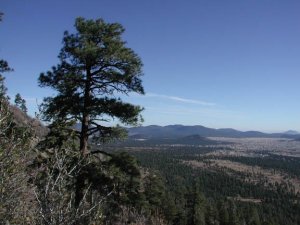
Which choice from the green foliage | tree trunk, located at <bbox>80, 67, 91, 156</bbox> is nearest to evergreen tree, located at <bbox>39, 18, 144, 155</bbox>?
tree trunk, located at <bbox>80, 67, 91, 156</bbox>

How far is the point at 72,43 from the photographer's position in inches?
675

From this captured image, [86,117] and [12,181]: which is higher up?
[86,117]

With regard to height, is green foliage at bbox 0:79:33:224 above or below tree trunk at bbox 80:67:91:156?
below

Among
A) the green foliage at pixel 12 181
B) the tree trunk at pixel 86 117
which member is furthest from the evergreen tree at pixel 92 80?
the green foliage at pixel 12 181

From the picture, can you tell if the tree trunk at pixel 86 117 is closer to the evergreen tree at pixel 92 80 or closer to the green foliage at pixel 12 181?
the evergreen tree at pixel 92 80

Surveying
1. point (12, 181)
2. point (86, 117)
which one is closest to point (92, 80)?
point (86, 117)

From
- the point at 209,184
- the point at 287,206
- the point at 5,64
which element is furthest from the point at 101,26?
the point at 209,184

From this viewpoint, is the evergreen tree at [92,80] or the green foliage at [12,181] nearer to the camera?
the green foliage at [12,181]

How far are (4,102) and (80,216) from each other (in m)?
3.44

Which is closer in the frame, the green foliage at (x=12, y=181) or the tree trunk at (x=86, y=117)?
the green foliage at (x=12, y=181)

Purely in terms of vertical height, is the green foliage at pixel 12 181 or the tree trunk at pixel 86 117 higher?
the tree trunk at pixel 86 117

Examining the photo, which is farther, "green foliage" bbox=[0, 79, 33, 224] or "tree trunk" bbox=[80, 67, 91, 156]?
"tree trunk" bbox=[80, 67, 91, 156]

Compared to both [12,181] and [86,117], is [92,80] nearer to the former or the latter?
[86,117]

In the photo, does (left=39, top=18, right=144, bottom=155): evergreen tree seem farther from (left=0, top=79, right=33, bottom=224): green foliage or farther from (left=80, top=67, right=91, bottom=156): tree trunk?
(left=0, top=79, right=33, bottom=224): green foliage
